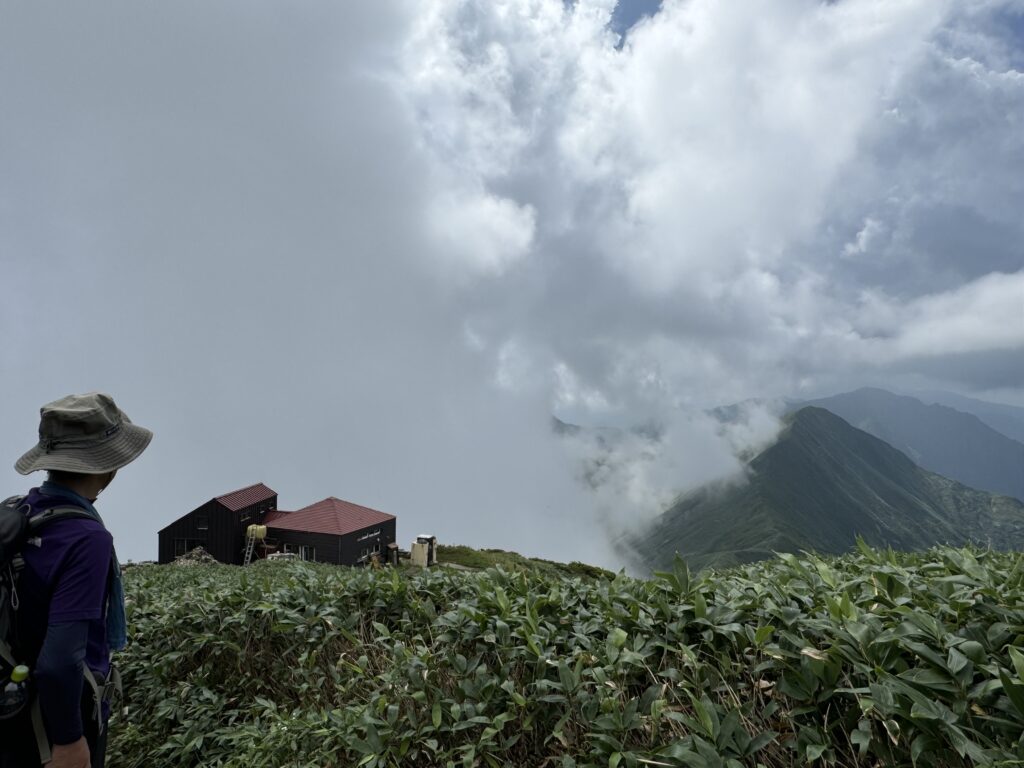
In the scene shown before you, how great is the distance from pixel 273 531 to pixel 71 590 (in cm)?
4145

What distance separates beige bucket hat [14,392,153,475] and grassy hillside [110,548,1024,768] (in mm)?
1902

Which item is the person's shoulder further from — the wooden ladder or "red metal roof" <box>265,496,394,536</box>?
the wooden ladder

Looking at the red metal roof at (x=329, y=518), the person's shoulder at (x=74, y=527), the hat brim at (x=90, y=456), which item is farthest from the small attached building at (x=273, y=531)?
the person's shoulder at (x=74, y=527)

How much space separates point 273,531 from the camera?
39.8 m

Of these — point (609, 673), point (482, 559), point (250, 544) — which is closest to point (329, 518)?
point (250, 544)

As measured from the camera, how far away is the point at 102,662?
285 centimetres

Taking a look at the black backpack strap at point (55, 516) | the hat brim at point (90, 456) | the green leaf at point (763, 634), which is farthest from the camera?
the hat brim at point (90, 456)

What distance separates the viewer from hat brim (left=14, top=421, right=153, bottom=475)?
2700 millimetres

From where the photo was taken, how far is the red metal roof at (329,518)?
3862 centimetres

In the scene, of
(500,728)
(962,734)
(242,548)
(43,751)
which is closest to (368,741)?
(500,728)

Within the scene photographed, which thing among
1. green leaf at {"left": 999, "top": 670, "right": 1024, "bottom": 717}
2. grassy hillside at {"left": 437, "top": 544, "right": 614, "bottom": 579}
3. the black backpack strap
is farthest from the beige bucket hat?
grassy hillside at {"left": 437, "top": 544, "right": 614, "bottom": 579}

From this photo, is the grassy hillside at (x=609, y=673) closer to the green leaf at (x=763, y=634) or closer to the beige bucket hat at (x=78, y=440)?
the green leaf at (x=763, y=634)

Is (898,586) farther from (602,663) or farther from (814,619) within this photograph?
(602,663)

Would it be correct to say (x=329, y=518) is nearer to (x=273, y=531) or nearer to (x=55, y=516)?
(x=273, y=531)
